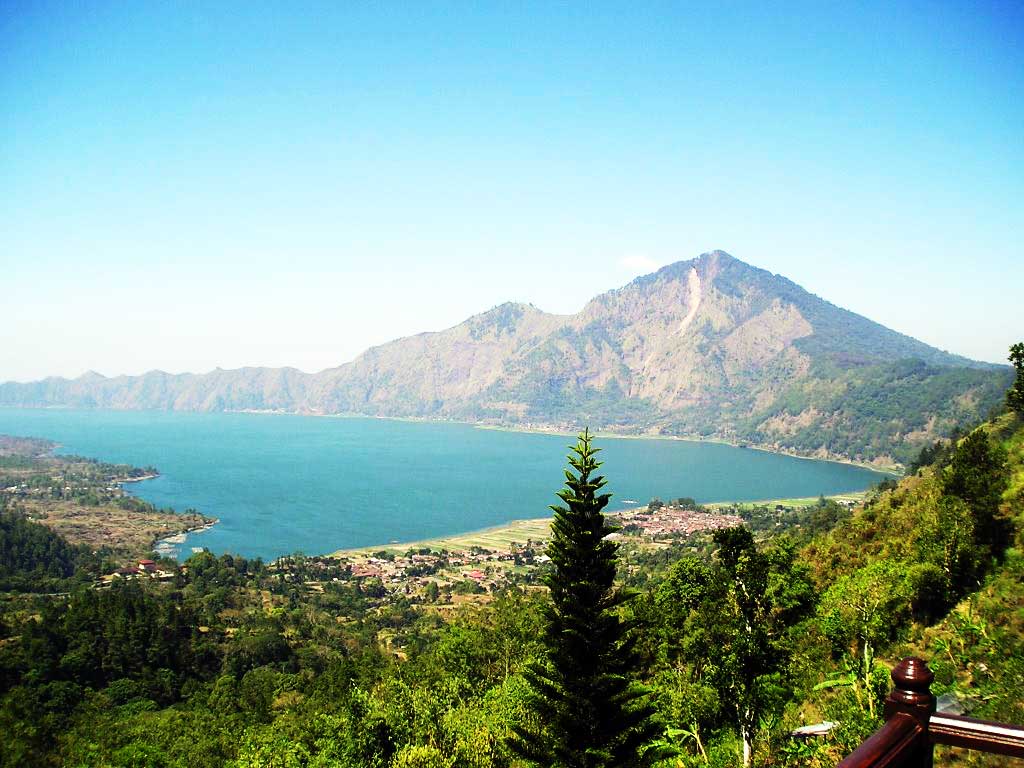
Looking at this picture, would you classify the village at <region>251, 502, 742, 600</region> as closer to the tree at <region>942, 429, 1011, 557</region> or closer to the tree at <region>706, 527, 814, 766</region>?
the tree at <region>706, 527, 814, 766</region>

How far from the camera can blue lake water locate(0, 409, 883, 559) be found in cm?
9269

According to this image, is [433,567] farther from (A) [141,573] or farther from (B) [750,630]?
(B) [750,630]

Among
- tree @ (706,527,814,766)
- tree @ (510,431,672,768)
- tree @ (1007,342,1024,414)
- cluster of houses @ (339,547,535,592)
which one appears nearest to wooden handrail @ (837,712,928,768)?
tree @ (510,431,672,768)

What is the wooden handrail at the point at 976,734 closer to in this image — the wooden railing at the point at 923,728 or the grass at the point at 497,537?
the wooden railing at the point at 923,728

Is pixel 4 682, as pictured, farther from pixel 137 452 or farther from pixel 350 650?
pixel 137 452

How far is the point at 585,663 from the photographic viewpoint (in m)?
11.3

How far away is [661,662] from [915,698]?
22.7 m

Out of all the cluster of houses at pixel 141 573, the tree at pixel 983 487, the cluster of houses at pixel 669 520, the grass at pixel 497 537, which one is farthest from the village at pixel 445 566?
the tree at pixel 983 487

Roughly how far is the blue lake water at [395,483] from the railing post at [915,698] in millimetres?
85756

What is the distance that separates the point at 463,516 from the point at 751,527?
143 ft

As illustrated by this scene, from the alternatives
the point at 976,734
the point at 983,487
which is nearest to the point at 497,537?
the point at 983,487

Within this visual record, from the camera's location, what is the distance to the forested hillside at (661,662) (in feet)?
43.8

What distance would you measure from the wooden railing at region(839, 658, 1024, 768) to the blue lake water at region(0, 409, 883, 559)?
85.8m

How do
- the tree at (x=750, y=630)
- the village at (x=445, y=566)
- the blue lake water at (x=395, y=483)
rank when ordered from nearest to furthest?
the tree at (x=750, y=630) → the village at (x=445, y=566) → the blue lake water at (x=395, y=483)
